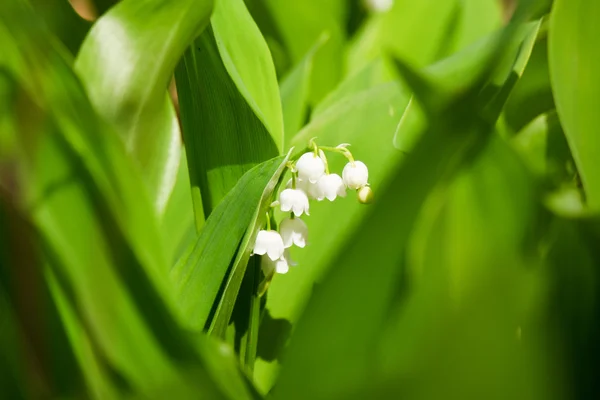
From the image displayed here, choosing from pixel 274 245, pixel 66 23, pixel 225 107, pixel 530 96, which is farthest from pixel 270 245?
pixel 530 96

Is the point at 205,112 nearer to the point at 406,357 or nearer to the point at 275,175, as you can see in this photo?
the point at 275,175

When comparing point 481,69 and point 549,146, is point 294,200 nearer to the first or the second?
point 481,69

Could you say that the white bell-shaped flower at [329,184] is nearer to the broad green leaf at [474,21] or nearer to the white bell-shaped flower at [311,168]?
the white bell-shaped flower at [311,168]

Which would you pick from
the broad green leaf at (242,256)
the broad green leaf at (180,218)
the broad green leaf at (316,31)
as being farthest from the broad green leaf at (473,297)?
the broad green leaf at (316,31)

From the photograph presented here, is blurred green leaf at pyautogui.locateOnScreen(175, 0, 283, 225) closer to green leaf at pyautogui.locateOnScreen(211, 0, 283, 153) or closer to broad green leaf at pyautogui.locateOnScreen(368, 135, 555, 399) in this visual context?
green leaf at pyautogui.locateOnScreen(211, 0, 283, 153)

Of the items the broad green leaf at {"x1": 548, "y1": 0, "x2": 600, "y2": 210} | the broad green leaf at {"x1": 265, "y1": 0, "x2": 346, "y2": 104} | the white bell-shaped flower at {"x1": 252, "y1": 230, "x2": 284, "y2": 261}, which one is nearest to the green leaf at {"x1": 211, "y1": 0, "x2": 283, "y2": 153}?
the white bell-shaped flower at {"x1": 252, "y1": 230, "x2": 284, "y2": 261}

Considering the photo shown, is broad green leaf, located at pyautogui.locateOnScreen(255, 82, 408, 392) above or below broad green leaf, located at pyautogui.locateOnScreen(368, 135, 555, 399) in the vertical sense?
below
